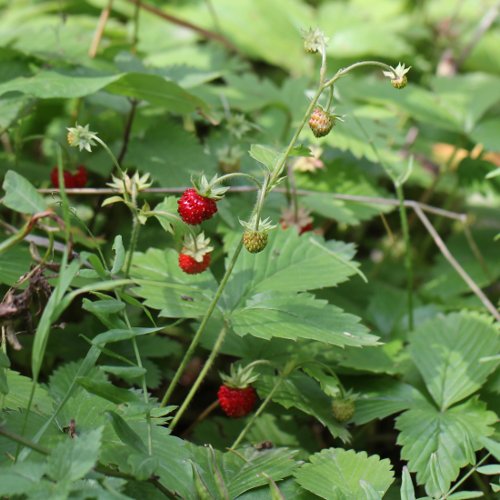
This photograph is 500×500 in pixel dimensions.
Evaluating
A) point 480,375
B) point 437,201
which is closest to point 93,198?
point 480,375

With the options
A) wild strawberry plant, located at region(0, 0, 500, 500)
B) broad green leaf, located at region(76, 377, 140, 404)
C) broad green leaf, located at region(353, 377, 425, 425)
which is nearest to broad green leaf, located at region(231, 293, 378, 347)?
wild strawberry plant, located at region(0, 0, 500, 500)

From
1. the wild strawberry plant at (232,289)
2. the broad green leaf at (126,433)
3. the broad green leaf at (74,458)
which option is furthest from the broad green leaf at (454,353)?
the broad green leaf at (74,458)

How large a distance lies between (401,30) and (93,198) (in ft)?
6.55

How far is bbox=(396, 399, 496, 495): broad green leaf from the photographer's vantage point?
53.9 inches

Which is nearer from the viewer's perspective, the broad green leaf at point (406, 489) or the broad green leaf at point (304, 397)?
the broad green leaf at point (406, 489)

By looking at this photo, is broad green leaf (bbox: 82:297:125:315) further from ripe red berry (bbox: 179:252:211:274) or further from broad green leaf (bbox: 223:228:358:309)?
broad green leaf (bbox: 223:228:358:309)

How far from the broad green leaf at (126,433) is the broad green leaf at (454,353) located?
75 cm

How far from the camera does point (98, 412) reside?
122 centimetres

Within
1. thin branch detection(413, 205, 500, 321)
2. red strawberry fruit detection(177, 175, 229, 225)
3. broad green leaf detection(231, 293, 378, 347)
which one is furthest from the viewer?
thin branch detection(413, 205, 500, 321)

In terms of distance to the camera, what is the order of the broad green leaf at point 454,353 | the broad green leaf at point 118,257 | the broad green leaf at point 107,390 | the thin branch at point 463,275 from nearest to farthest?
the broad green leaf at point 107,390, the broad green leaf at point 118,257, the broad green leaf at point 454,353, the thin branch at point 463,275

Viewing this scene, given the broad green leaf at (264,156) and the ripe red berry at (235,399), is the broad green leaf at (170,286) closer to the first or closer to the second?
the ripe red berry at (235,399)

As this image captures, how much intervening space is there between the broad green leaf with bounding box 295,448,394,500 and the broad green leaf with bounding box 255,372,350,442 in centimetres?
10

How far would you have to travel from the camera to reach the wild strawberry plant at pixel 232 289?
1.12m

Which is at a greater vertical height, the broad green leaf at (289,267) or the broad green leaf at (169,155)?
the broad green leaf at (169,155)
